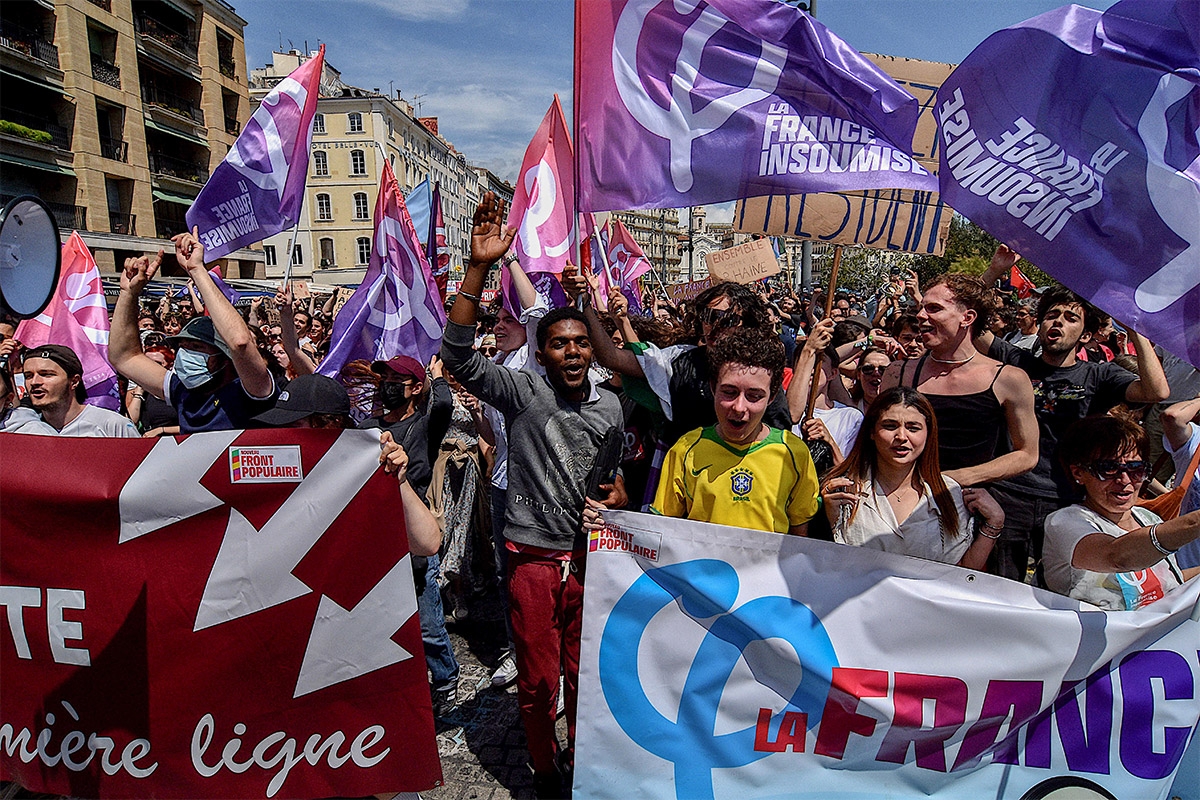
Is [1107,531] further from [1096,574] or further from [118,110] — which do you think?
[118,110]

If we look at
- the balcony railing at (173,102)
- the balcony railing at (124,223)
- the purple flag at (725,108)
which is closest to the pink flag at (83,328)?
the purple flag at (725,108)

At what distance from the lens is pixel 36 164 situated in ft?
88.3

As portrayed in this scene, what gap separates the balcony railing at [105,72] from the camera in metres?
30.5

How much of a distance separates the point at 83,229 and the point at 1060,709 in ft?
115

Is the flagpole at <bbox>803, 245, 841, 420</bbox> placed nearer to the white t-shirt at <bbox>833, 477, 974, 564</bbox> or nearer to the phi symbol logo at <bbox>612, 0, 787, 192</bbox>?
the white t-shirt at <bbox>833, 477, 974, 564</bbox>

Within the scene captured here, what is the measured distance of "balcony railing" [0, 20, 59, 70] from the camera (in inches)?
1047

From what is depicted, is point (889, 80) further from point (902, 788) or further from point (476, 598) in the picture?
point (476, 598)

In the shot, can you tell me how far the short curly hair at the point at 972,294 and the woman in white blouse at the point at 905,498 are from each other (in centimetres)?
82

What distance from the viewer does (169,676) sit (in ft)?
8.90

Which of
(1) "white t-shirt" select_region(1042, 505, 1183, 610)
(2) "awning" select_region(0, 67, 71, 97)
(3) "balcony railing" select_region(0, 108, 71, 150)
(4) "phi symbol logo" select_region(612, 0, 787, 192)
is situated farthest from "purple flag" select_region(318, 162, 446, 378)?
(2) "awning" select_region(0, 67, 71, 97)

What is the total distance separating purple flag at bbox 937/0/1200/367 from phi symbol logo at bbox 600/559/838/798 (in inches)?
60.7

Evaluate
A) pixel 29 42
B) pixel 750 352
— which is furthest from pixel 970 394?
pixel 29 42

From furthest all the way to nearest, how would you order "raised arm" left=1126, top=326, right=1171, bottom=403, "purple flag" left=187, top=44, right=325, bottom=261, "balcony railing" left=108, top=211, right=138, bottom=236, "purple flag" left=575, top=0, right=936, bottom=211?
"balcony railing" left=108, top=211, right=138, bottom=236 → "purple flag" left=187, top=44, right=325, bottom=261 → "raised arm" left=1126, top=326, right=1171, bottom=403 → "purple flag" left=575, top=0, right=936, bottom=211

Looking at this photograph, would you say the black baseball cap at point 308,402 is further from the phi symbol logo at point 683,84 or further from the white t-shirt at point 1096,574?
the white t-shirt at point 1096,574
